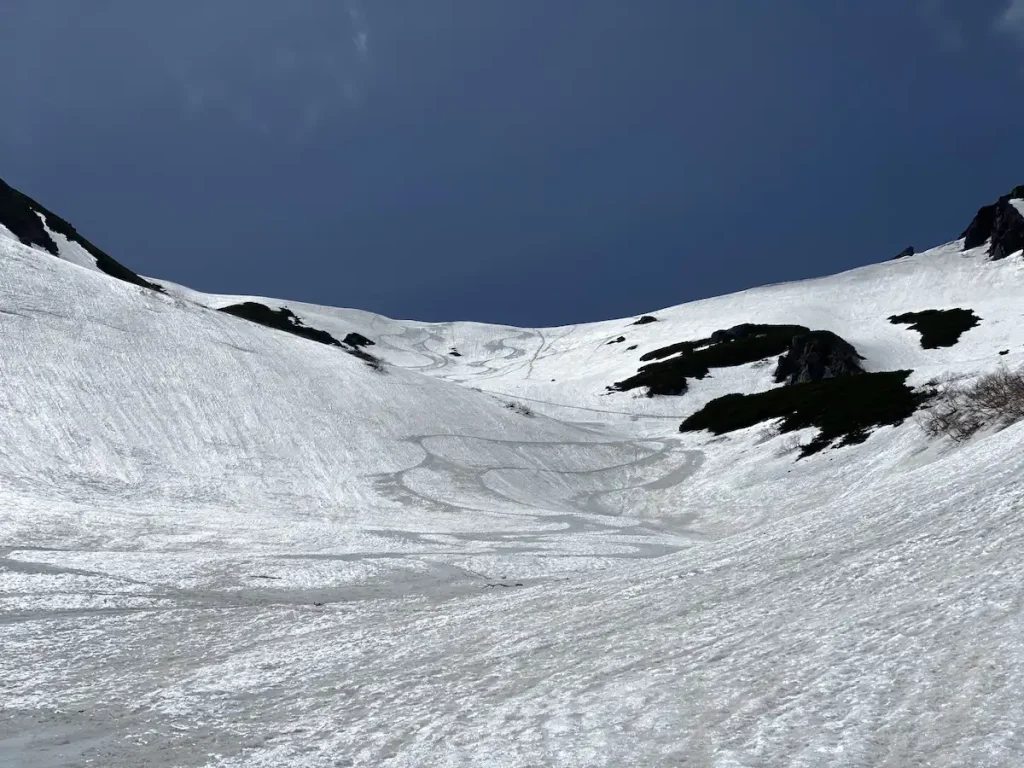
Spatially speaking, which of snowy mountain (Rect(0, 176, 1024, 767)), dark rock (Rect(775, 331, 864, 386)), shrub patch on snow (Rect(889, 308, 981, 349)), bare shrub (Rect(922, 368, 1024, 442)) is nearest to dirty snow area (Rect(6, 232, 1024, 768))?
snowy mountain (Rect(0, 176, 1024, 767))

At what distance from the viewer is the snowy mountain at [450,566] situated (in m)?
6.30

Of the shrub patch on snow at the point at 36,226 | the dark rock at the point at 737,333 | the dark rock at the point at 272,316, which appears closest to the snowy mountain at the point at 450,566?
the shrub patch on snow at the point at 36,226

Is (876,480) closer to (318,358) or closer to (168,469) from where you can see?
(168,469)

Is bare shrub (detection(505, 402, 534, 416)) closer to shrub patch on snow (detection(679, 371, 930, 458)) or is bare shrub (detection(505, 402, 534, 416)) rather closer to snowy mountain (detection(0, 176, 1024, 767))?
snowy mountain (detection(0, 176, 1024, 767))

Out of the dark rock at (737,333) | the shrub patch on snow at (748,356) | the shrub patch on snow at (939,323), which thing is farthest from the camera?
the dark rock at (737,333)

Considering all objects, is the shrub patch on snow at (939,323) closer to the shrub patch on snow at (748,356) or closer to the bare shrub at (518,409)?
the shrub patch on snow at (748,356)

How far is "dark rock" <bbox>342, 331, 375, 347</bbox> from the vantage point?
16200 cm

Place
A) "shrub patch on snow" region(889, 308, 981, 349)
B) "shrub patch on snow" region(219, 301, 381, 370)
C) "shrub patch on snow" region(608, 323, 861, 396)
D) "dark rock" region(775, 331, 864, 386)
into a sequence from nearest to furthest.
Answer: "dark rock" region(775, 331, 864, 386), "shrub patch on snow" region(608, 323, 861, 396), "shrub patch on snow" region(889, 308, 981, 349), "shrub patch on snow" region(219, 301, 381, 370)

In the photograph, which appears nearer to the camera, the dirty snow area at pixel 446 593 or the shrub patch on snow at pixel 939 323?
the dirty snow area at pixel 446 593

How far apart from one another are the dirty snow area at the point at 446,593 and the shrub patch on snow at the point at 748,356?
44.3 m

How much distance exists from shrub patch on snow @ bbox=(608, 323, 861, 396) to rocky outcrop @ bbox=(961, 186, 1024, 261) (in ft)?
155

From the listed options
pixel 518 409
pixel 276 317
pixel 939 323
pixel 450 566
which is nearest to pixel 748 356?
pixel 939 323

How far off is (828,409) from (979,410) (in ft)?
58.3

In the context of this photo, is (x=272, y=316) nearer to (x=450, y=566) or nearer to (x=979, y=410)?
(x=979, y=410)
